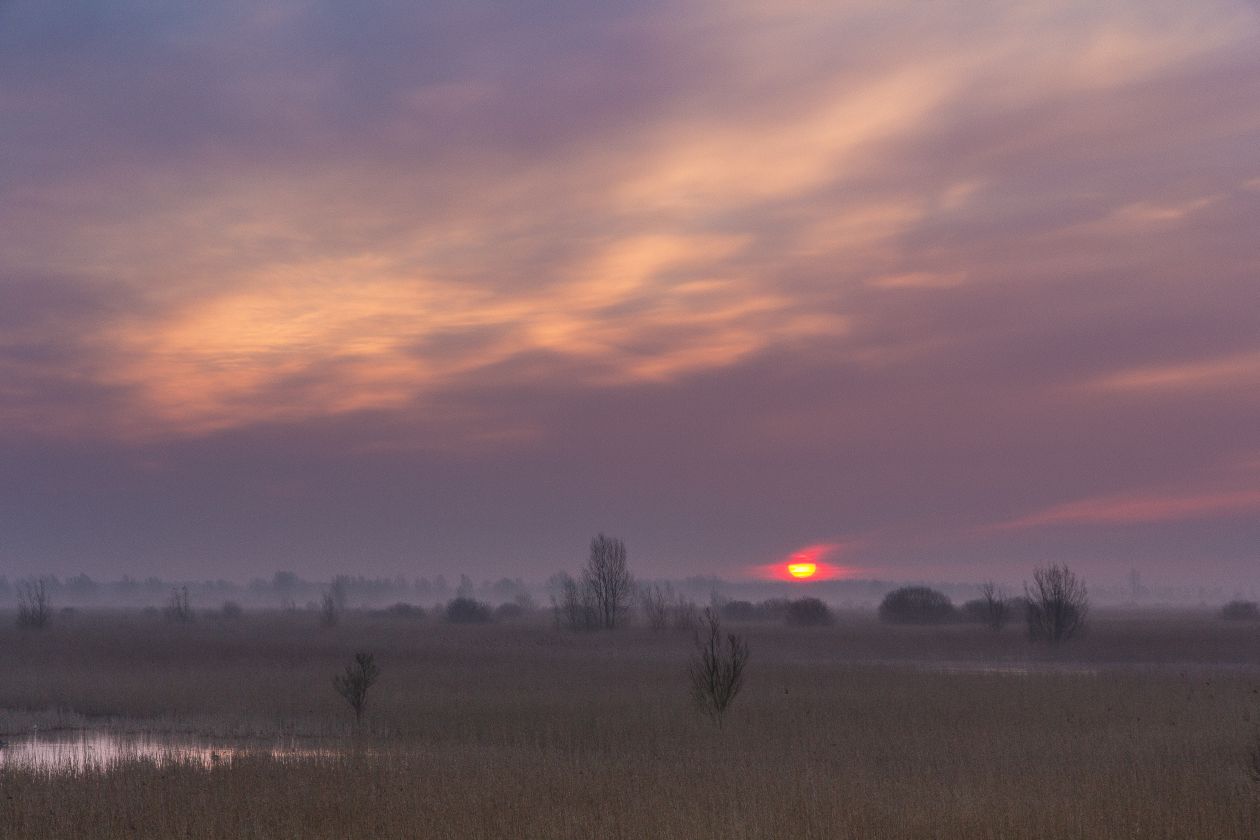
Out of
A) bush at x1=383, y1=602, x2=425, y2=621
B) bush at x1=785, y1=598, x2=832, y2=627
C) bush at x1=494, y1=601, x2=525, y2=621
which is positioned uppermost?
bush at x1=785, y1=598, x2=832, y2=627

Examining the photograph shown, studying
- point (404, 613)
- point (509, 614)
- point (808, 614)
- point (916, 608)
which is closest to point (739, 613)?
point (509, 614)

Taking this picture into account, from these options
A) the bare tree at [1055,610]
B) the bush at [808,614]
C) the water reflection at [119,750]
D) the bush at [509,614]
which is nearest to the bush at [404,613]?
the bush at [509,614]

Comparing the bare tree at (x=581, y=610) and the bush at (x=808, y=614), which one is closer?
the bare tree at (x=581, y=610)

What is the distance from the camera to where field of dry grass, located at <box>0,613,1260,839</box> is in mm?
17641

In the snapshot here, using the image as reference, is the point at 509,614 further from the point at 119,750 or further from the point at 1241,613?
the point at 119,750

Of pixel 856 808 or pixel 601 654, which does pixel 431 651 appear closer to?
pixel 601 654

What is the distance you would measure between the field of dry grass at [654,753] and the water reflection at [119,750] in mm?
1253

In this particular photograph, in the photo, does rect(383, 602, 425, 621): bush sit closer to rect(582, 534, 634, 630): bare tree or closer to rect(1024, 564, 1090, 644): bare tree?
rect(582, 534, 634, 630): bare tree

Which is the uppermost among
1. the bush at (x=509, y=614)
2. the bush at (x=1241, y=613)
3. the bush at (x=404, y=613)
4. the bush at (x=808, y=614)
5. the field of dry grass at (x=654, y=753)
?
the field of dry grass at (x=654, y=753)

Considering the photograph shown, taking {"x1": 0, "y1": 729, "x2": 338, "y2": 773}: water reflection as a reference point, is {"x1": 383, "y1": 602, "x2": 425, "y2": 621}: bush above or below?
below

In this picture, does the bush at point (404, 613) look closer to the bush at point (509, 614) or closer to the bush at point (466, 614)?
the bush at point (509, 614)

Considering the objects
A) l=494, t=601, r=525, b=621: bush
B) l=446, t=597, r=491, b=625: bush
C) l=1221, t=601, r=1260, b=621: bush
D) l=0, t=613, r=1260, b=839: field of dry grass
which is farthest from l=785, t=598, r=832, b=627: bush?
l=1221, t=601, r=1260, b=621: bush

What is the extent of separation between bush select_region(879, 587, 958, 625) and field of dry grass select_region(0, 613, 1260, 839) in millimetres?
57518

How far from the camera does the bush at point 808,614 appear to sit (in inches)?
4392
